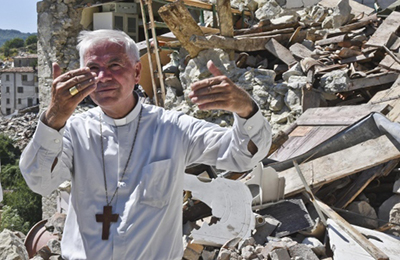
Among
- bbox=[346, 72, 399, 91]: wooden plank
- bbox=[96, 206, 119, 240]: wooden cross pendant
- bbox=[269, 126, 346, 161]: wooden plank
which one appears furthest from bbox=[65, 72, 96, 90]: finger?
bbox=[346, 72, 399, 91]: wooden plank

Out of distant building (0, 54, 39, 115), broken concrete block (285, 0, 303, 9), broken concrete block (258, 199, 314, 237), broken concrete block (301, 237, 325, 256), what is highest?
broken concrete block (285, 0, 303, 9)

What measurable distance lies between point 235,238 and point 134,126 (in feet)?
8.56

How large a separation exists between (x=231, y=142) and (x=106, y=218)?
652 millimetres

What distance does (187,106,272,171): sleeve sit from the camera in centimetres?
209

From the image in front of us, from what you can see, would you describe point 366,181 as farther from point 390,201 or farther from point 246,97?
point 246,97

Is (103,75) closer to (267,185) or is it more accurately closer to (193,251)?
(193,251)

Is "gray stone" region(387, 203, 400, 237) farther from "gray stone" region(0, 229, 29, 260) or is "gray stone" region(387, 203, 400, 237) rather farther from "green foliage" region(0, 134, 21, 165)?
"green foliage" region(0, 134, 21, 165)

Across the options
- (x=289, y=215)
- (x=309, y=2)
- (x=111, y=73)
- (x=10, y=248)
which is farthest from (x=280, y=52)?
(x=111, y=73)

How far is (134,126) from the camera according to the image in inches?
94.3

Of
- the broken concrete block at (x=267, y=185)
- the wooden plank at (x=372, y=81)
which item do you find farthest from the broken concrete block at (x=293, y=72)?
the broken concrete block at (x=267, y=185)

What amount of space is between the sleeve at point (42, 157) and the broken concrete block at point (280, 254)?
105 inches

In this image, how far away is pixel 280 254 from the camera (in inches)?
168

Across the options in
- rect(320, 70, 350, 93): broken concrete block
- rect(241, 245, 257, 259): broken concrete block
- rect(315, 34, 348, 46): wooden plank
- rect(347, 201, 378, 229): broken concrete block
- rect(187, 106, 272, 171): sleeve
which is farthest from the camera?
rect(315, 34, 348, 46): wooden plank

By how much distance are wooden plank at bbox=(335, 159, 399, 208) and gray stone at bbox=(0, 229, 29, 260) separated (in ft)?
10.6
